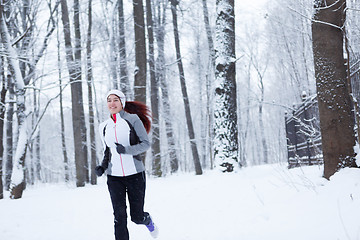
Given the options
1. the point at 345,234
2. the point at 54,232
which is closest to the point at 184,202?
the point at 54,232

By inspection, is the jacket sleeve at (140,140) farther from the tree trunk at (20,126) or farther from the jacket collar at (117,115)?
the tree trunk at (20,126)

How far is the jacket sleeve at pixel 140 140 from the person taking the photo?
3.50 meters

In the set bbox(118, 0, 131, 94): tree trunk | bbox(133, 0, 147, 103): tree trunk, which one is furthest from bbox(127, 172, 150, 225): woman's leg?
bbox(118, 0, 131, 94): tree trunk

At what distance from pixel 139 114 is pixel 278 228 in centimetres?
209

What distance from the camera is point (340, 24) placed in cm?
432

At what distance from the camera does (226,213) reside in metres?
4.56

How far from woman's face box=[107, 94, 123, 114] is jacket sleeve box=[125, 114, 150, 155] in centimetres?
20

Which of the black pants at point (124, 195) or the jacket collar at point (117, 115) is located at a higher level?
the jacket collar at point (117, 115)

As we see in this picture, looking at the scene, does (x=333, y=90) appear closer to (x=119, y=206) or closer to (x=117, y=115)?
(x=117, y=115)

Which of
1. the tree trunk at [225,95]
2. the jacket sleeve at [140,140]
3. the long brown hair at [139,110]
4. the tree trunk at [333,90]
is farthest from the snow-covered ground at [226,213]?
the long brown hair at [139,110]

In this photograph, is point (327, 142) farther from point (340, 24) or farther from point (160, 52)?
point (160, 52)

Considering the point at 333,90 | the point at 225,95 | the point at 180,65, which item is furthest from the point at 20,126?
the point at 180,65

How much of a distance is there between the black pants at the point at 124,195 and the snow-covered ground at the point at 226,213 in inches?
24.8

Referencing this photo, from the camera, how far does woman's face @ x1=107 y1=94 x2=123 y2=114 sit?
3670 millimetres
